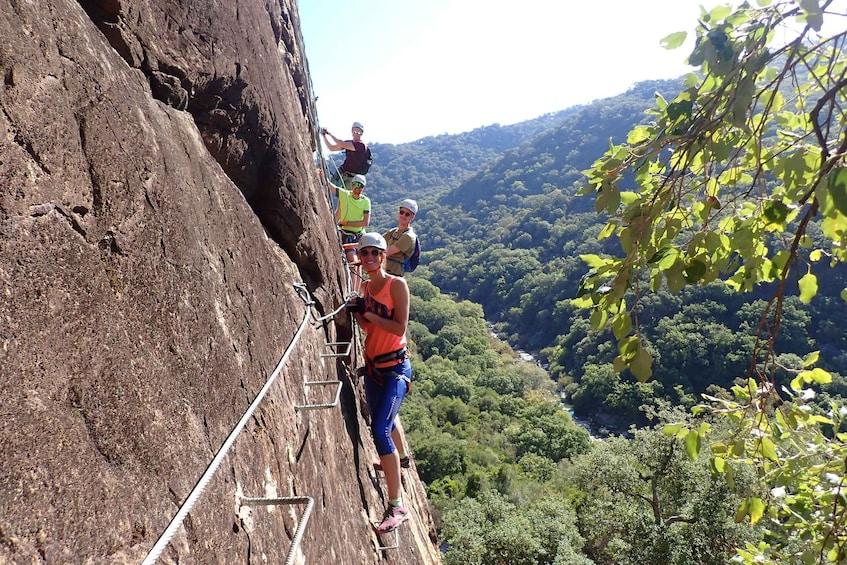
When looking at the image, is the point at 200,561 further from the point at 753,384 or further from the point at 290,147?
the point at 290,147

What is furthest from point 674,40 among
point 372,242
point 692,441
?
point 372,242

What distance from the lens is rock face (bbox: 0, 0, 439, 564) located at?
168cm

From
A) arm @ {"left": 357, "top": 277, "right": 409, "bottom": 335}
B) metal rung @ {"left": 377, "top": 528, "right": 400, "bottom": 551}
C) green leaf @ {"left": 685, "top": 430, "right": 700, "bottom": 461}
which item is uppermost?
arm @ {"left": 357, "top": 277, "right": 409, "bottom": 335}

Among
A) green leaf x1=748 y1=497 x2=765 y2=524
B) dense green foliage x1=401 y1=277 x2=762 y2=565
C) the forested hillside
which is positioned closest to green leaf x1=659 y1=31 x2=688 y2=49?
the forested hillside

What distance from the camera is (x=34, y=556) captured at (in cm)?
149

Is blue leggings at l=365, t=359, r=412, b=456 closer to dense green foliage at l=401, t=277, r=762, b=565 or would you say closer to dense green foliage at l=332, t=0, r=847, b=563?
dense green foliage at l=332, t=0, r=847, b=563

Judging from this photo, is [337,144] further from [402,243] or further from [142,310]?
[142,310]

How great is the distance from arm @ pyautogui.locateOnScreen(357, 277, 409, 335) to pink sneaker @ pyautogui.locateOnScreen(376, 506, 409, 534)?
2090 mm

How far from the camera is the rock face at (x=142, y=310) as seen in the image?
168cm

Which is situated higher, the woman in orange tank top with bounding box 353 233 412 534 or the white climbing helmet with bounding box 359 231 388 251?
the white climbing helmet with bounding box 359 231 388 251

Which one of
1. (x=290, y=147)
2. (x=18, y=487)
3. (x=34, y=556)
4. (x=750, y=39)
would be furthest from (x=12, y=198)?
(x=290, y=147)

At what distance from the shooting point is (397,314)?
4.67 metres

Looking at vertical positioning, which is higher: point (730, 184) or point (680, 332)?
point (730, 184)

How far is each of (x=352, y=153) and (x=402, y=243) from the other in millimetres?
2240
